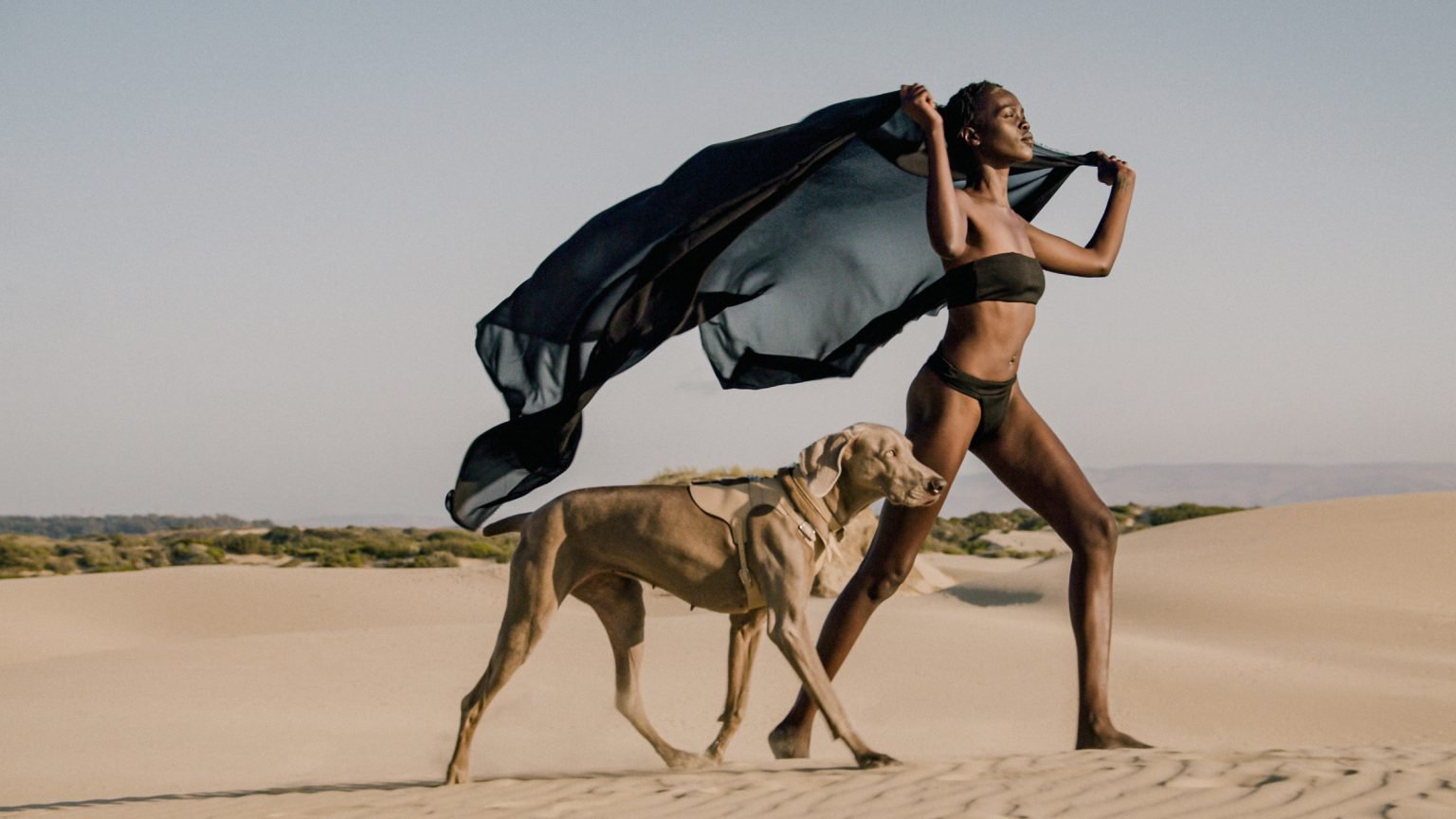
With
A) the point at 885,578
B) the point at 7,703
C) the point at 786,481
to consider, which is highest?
the point at 786,481

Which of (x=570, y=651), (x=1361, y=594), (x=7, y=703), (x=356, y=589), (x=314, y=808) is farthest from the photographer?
(x=356, y=589)

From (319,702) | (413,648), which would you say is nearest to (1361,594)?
(413,648)

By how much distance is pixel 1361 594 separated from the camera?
15.8m

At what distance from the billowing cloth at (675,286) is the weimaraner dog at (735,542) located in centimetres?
55

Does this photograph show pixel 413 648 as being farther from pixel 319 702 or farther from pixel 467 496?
pixel 467 496

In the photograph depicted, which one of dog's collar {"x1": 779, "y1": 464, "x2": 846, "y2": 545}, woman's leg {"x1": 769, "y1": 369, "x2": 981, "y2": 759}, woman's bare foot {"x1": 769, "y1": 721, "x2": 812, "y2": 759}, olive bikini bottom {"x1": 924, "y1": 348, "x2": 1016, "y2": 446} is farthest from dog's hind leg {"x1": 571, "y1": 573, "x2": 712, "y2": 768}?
olive bikini bottom {"x1": 924, "y1": 348, "x2": 1016, "y2": 446}

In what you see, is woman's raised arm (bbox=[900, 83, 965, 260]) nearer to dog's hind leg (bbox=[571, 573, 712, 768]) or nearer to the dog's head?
the dog's head

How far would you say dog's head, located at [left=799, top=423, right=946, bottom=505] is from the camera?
18.6ft

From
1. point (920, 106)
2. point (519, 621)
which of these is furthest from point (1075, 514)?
point (519, 621)

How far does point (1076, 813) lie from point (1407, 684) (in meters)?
7.73

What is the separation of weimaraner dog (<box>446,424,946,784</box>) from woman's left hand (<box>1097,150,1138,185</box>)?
2078mm

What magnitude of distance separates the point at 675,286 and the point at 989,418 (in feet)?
4.95

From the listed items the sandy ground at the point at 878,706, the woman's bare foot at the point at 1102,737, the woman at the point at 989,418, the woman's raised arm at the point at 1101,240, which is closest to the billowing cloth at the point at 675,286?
the woman at the point at 989,418

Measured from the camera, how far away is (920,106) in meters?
5.99
